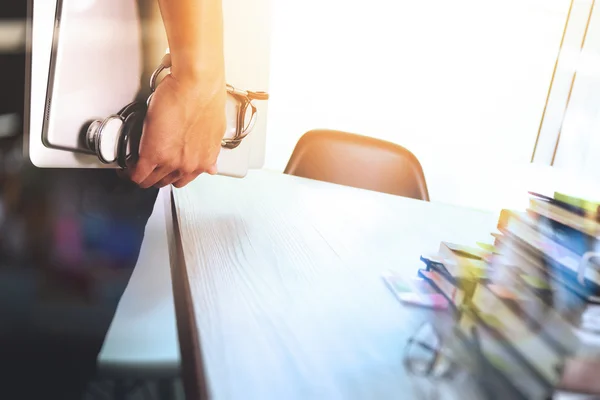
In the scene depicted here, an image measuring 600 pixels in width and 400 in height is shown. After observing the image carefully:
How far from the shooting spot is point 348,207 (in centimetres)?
97

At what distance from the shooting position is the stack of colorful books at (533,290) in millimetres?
329

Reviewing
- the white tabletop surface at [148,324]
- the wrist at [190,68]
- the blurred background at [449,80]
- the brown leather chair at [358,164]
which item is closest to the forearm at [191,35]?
the wrist at [190,68]

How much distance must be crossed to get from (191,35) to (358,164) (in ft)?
2.96

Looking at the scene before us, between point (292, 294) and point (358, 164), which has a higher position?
point (292, 294)

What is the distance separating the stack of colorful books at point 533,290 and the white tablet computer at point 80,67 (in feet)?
1.30

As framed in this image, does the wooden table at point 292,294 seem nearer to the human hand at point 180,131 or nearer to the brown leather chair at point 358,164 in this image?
the human hand at point 180,131

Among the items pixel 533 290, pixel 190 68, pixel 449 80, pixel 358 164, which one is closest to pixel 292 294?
pixel 533 290

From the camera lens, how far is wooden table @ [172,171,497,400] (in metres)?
0.34

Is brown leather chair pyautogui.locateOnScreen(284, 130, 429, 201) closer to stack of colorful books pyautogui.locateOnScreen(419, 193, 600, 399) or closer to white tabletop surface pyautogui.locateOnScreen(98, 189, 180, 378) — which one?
white tabletop surface pyautogui.locateOnScreen(98, 189, 180, 378)

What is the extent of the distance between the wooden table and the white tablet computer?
17 centimetres

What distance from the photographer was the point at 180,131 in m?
0.65

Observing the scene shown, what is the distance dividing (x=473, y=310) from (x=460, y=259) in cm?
10

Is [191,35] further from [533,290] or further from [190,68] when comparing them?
[533,290]

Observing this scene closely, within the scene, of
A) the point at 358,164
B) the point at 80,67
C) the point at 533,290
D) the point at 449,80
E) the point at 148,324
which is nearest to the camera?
the point at 533,290
